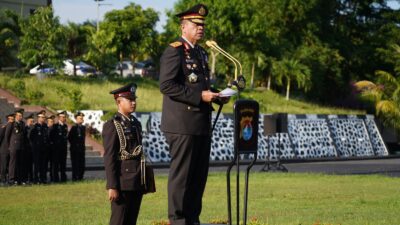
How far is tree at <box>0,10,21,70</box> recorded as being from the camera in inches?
1709

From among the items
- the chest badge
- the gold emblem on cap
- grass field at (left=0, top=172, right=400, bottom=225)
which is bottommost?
grass field at (left=0, top=172, right=400, bottom=225)

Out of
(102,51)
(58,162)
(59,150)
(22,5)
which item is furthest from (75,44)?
(58,162)

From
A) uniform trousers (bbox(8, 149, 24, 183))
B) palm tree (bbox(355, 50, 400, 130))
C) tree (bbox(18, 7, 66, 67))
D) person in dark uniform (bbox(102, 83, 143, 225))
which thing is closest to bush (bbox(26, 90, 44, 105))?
tree (bbox(18, 7, 66, 67))

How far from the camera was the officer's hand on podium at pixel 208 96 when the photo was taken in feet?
28.8

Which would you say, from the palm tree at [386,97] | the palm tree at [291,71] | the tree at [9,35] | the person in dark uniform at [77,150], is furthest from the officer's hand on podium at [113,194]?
the palm tree at [291,71]

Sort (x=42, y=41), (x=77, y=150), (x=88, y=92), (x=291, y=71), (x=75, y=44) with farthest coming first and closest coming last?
(x=291, y=71) → (x=75, y=44) → (x=42, y=41) → (x=88, y=92) → (x=77, y=150)

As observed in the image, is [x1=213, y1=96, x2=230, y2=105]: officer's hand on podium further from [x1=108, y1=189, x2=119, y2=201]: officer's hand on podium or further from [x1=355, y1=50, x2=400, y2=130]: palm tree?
[x1=355, y1=50, x2=400, y2=130]: palm tree

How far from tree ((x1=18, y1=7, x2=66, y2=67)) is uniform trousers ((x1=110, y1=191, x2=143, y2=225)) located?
33.5 m

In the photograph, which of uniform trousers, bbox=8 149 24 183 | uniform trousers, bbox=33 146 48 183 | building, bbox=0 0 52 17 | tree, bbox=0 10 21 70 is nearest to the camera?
uniform trousers, bbox=8 149 24 183

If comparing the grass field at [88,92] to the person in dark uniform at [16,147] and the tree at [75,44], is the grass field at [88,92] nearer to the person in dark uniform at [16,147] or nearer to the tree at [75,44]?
the tree at [75,44]

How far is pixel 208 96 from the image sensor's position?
347 inches

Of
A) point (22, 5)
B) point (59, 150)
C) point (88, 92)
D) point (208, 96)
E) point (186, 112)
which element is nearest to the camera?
point (208, 96)

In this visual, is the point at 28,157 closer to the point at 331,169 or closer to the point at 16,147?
the point at 16,147

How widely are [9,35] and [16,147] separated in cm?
1919
